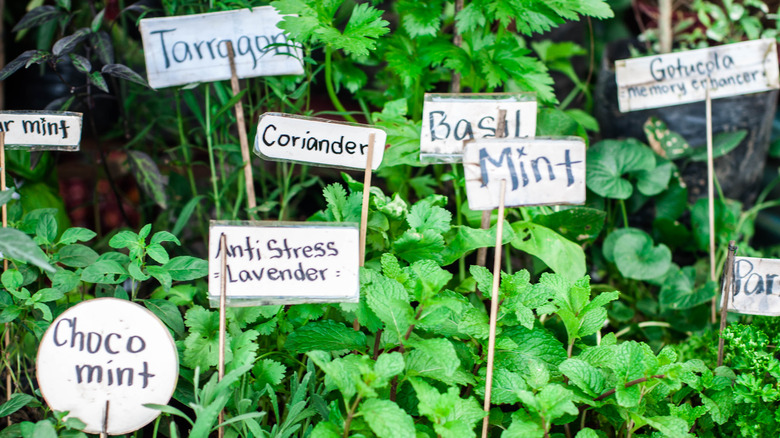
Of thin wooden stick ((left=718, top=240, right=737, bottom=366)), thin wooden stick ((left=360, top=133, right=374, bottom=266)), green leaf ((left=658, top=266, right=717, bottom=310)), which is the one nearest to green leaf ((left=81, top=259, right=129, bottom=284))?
thin wooden stick ((left=360, top=133, right=374, bottom=266))

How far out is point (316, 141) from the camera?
2.89ft

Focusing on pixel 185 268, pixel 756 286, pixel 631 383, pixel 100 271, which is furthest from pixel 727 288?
pixel 100 271

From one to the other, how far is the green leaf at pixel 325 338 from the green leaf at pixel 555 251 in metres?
0.38

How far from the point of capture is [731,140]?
54.4 inches

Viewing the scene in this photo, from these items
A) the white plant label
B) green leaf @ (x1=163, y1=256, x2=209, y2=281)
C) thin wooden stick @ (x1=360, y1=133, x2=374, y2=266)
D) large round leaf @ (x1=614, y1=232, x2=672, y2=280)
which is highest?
the white plant label

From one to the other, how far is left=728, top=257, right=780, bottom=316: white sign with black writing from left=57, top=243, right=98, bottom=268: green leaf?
973 mm

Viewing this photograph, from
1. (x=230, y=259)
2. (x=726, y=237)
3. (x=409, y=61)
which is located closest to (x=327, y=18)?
(x=409, y=61)

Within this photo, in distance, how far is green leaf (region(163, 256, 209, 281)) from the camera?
0.83 meters

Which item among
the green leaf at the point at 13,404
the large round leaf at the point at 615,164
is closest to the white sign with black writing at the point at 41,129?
the green leaf at the point at 13,404

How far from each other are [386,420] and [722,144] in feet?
3.88

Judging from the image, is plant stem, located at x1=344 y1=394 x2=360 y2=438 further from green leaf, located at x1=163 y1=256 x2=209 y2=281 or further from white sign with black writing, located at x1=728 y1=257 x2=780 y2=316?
white sign with black writing, located at x1=728 y1=257 x2=780 y2=316

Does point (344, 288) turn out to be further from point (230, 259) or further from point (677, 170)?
point (677, 170)

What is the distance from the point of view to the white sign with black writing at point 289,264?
76cm

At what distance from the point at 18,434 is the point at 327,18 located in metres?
0.77
